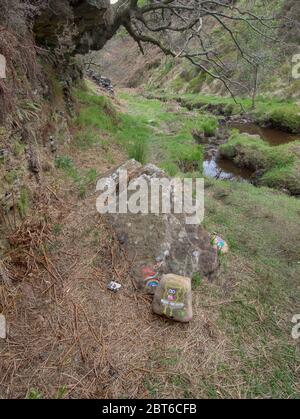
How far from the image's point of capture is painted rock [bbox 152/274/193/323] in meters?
2.64

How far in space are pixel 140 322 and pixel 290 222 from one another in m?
3.10

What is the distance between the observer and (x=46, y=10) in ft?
15.7

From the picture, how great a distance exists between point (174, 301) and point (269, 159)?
7.34m

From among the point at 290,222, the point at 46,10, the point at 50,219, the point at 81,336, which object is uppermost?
the point at 46,10

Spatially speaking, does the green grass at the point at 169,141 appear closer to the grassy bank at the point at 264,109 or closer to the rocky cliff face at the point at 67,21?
the rocky cliff face at the point at 67,21

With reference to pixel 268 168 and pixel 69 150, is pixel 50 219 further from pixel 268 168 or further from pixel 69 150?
pixel 268 168

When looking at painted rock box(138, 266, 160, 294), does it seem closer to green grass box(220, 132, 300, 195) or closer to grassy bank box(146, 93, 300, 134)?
green grass box(220, 132, 300, 195)

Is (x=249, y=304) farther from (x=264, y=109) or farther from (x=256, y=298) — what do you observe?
(x=264, y=109)

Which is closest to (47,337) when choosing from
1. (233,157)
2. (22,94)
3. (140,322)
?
(140,322)

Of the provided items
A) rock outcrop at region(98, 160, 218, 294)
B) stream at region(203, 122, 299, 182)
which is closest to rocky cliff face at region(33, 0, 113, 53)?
rock outcrop at region(98, 160, 218, 294)

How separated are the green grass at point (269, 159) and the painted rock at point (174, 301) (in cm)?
557

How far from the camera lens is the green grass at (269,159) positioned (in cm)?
764

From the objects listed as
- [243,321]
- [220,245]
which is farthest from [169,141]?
[243,321]

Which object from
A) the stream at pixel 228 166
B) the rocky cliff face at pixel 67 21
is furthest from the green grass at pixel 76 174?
the stream at pixel 228 166
